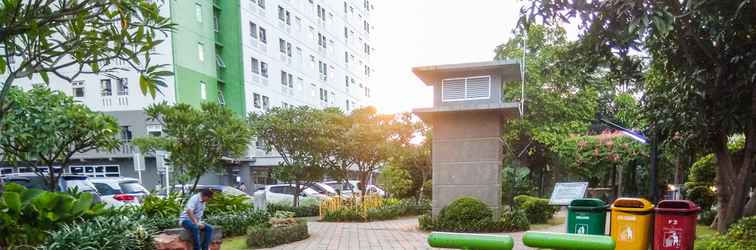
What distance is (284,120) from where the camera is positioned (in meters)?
15.9

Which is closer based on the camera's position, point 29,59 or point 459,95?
point 29,59

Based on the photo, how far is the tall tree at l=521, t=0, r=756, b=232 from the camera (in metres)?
5.92

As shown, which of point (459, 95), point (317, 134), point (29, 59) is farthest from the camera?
point (317, 134)

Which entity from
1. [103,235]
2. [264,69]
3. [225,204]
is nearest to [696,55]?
[103,235]

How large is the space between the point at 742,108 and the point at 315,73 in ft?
106

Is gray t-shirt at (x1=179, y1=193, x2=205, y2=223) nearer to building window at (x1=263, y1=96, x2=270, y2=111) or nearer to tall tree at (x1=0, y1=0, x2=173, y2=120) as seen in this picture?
tall tree at (x1=0, y1=0, x2=173, y2=120)

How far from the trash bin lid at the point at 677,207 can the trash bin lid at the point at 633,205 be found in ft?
0.47

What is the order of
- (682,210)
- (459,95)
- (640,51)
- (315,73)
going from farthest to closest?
(315,73)
(459,95)
(640,51)
(682,210)

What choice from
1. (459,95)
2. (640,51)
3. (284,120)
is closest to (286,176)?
(284,120)

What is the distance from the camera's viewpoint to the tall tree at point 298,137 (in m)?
15.6

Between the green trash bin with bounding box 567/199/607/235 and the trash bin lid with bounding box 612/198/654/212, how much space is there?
0.21 metres

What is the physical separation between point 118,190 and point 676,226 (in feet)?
48.8

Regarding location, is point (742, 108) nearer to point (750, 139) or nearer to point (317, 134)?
point (750, 139)

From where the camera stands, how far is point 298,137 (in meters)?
15.9
